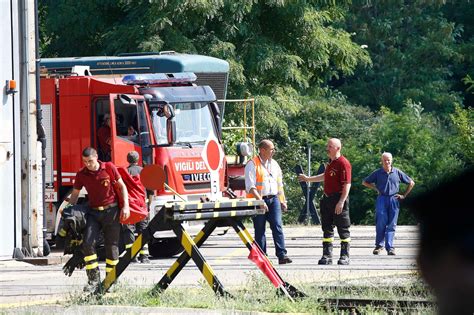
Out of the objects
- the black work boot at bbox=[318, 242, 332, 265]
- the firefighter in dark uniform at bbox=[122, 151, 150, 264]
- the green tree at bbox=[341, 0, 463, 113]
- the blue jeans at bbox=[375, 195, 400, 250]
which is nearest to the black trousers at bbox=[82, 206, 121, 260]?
the firefighter in dark uniform at bbox=[122, 151, 150, 264]

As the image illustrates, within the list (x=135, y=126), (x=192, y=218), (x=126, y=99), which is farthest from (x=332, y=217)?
(x=192, y=218)

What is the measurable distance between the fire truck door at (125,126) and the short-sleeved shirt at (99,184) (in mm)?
4943

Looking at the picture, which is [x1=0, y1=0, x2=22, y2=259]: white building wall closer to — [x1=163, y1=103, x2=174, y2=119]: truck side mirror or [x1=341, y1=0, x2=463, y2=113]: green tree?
[x1=163, y1=103, x2=174, y2=119]: truck side mirror

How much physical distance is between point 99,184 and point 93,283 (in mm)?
1342

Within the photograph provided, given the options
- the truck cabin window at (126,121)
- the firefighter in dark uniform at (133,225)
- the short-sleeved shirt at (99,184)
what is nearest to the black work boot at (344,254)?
the firefighter in dark uniform at (133,225)

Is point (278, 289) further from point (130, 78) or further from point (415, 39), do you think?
point (415, 39)

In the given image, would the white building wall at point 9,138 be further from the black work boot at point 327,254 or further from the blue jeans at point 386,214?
the blue jeans at point 386,214

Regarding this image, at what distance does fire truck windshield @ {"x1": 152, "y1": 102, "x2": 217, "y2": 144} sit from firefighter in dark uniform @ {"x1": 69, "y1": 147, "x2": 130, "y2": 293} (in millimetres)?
5333

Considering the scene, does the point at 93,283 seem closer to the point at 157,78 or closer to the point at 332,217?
the point at 332,217

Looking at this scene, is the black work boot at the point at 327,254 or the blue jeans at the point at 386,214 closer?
the black work boot at the point at 327,254

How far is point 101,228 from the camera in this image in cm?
1204

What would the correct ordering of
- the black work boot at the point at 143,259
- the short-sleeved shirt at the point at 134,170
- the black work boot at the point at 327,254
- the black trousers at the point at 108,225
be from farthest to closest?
1. the black work boot at the point at 143,259
2. the short-sleeved shirt at the point at 134,170
3. the black work boot at the point at 327,254
4. the black trousers at the point at 108,225

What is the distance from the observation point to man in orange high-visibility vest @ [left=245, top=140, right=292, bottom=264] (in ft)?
50.2

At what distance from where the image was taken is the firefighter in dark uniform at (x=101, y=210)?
11602 millimetres
